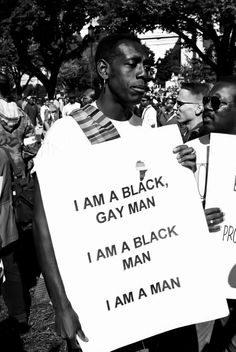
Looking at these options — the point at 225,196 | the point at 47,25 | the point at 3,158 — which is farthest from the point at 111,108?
the point at 47,25

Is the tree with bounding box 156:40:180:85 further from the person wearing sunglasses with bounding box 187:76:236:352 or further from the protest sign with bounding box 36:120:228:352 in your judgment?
the protest sign with bounding box 36:120:228:352

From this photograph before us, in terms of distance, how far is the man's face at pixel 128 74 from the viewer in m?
2.40

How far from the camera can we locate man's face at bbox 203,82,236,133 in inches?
120

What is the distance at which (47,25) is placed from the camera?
30547 mm

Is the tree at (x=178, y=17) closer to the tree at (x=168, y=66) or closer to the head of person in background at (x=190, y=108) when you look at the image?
the tree at (x=168, y=66)

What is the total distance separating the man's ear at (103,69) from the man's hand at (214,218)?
2.67 feet

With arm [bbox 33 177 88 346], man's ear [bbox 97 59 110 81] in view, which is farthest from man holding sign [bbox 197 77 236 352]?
arm [bbox 33 177 88 346]

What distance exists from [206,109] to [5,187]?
1.83m

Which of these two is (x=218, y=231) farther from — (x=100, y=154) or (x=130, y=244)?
(x=100, y=154)

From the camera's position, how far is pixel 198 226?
7.57 feet

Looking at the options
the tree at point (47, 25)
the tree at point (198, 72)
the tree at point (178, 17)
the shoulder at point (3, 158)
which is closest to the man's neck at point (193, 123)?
the shoulder at point (3, 158)

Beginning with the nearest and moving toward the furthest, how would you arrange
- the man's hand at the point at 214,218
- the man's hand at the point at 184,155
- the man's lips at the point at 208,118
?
the man's hand at the point at 184,155 < the man's hand at the point at 214,218 < the man's lips at the point at 208,118

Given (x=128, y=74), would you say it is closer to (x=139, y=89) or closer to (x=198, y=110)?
(x=139, y=89)

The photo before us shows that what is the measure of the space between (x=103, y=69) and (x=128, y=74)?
14 centimetres
